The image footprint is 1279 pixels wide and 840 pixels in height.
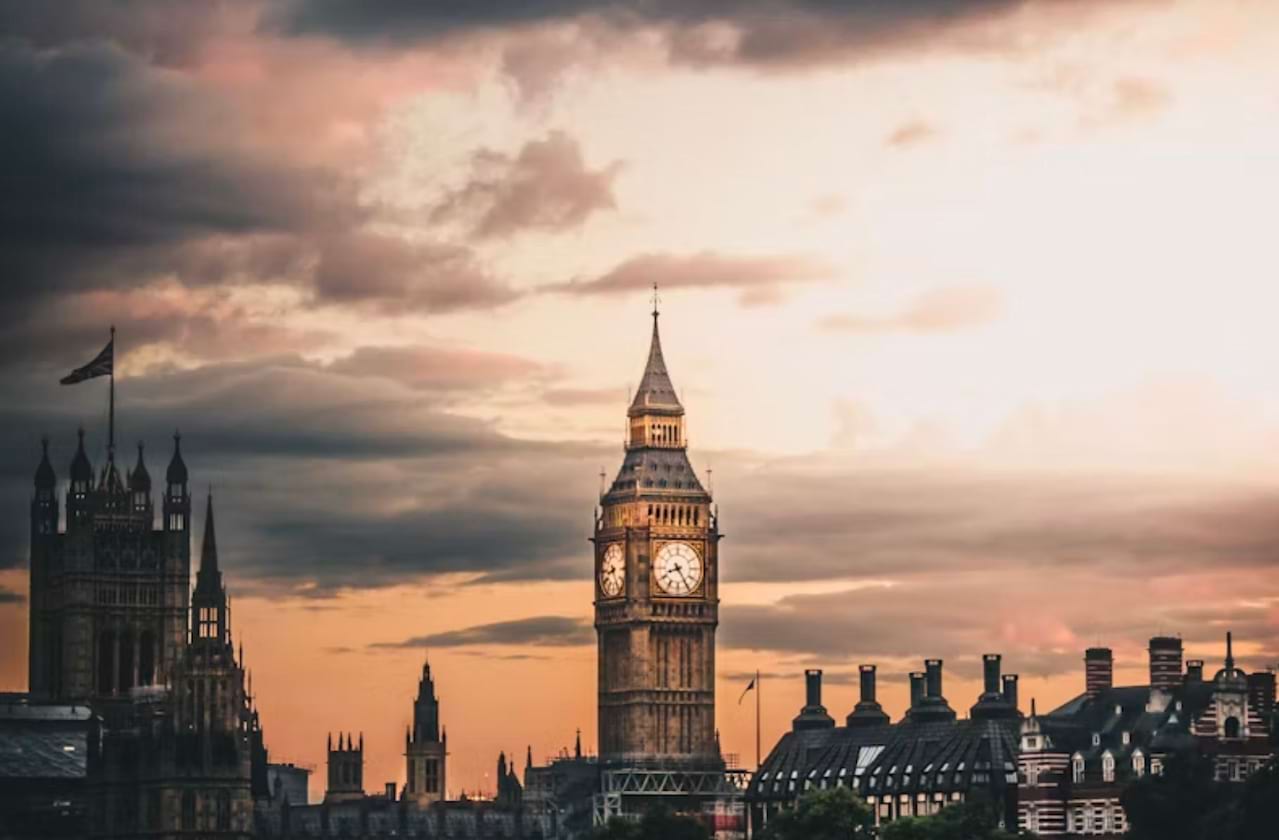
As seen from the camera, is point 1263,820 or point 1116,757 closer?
point 1263,820

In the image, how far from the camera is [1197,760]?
625ft

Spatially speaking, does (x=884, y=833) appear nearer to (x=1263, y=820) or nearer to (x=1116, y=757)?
(x=1116, y=757)

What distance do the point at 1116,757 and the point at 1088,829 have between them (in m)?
3.72

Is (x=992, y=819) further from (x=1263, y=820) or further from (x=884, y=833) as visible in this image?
(x=1263, y=820)

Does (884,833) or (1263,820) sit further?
(884,833)

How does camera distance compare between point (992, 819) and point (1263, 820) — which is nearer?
point (1263, 820)

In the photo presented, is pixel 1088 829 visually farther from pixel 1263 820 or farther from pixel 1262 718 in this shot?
pixel 1263 820

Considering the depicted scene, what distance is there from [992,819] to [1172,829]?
13.3 metres

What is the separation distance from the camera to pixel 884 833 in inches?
7776

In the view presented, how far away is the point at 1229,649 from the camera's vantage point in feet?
650

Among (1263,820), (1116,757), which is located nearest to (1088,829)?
(1116,757)

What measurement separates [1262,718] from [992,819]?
43.5 ft

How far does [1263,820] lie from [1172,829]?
10279 millimetres

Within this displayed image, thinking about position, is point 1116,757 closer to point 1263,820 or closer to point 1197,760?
point 1197,760
